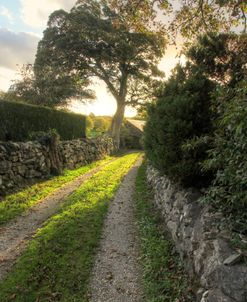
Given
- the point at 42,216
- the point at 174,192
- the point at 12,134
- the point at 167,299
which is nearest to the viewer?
the point at 167,299

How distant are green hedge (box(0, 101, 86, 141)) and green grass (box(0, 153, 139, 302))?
558cm

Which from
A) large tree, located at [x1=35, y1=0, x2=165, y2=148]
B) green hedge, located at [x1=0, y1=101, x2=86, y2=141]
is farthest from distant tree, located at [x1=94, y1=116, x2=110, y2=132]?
green hedge, located at [x1=0, y1=101, x2=86, y2=141]

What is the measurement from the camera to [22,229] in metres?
7.72

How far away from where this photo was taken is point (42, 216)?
871 cm

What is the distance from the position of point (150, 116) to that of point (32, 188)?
6105 millimetres

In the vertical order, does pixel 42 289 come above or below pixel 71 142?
below

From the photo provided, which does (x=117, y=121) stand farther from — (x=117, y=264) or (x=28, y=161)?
(x=117, y=264)

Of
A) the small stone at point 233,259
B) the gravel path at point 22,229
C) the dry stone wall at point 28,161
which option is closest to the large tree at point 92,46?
the dry stone wall at point 28,161

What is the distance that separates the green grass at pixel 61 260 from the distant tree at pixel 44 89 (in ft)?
56.7

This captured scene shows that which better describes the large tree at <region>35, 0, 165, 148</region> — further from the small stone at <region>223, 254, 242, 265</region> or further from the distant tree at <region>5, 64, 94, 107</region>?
the small stone at <region>223, 254, 242, 265</region>

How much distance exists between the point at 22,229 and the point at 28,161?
5366 millimetres

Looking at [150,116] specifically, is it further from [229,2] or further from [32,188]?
[32,188]

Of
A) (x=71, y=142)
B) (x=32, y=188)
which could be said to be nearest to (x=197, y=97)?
(x=32, y=188)

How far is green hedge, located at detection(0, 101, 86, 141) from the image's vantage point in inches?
508
